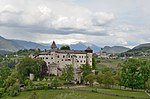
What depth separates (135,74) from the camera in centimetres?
9438

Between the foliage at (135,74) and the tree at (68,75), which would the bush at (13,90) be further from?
the foliage at (135,74)

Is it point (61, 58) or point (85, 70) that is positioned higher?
point (61, 58)

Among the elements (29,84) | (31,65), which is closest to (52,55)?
(31,65)

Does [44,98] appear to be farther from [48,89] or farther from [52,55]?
[52,55]

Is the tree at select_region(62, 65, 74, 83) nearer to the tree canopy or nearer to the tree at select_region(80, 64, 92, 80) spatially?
the tree at select_region(80, 64, 92, 80)

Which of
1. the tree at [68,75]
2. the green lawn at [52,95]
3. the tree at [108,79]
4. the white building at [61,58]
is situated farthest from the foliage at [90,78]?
A: the green lawn at [52,95]

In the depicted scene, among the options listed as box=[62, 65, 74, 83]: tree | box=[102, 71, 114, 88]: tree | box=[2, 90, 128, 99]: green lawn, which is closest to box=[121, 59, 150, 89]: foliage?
box=[102, 71, 114, 88]: tree

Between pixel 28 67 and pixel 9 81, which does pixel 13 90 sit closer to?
pixel 9 81

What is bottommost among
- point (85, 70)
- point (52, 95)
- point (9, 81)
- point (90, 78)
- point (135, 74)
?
point (52, 95)

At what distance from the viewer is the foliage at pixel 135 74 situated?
93.8 m

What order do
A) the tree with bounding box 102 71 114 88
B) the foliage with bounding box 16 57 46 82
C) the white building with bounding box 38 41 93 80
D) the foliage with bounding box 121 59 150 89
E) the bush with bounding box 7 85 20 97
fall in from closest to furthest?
the bush with bounding box 7 85 20 97, the foliage with bounding box 121 59 150 89, the tree with bounding box 102 71 114 88, the foliage with bounding box 16 57 46 82, the white building with bounding box 38 41 93 80

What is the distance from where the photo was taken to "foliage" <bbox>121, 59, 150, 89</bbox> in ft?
308

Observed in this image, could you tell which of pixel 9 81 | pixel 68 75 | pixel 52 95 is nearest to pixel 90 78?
pixel 68 75

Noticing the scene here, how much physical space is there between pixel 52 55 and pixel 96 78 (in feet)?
93.7
